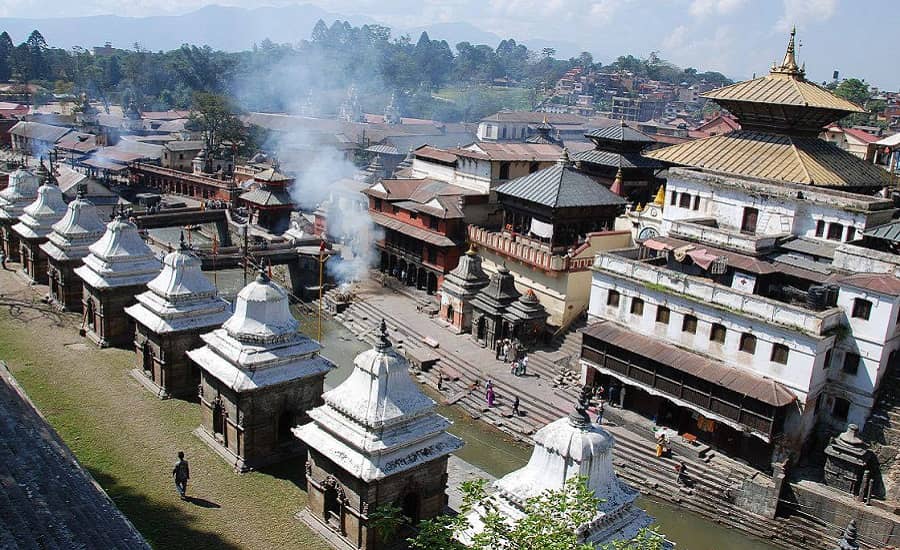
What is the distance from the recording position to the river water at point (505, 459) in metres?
24.2

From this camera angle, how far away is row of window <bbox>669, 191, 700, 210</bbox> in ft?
112

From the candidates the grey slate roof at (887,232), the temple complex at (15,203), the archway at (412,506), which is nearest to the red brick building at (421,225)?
the temple complex at (15,203)

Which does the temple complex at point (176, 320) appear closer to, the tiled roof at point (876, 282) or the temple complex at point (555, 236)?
the temple complex at point (555, 236)

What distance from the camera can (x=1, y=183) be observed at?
58.3 metres

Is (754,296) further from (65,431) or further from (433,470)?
(65,431)

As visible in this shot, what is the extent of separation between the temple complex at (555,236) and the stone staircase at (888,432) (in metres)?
14.0

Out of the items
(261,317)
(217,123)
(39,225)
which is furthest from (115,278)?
(217,123)

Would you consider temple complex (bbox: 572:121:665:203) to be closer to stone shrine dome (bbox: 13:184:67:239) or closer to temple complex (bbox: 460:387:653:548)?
stone shrine dome (bbox: 13:184:67:239)

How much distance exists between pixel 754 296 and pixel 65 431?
2269 centimetres

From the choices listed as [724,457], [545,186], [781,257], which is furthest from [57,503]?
[545,186]

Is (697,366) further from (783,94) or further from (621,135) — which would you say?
(621,135)

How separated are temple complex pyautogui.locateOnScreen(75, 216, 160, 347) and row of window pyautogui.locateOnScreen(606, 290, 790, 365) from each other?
726 inches

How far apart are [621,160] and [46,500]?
39.4m

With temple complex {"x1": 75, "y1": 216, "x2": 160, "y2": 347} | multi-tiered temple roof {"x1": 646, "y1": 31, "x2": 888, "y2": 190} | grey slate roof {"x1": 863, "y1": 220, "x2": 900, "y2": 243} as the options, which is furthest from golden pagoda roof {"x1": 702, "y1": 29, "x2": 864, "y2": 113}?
temple complex {"x1": 75, "y1": 216, "x2": 160, "y2": 347}
